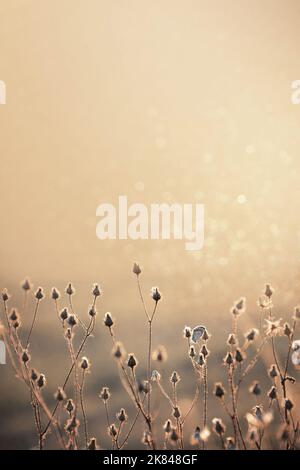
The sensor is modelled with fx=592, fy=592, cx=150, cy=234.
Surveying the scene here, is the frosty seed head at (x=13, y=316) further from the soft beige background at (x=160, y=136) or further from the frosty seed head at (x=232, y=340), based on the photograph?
the frosty seed head at (x=232, y=340)

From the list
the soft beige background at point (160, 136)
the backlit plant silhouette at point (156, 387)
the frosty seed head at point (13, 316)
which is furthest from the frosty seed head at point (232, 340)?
the frosty seed head at point (13, 316)

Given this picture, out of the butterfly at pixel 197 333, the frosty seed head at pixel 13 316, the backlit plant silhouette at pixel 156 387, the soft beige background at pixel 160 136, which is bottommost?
the backlit plant silhouette at pixel 156 387

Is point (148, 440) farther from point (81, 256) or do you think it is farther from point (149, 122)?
point (149, 122)

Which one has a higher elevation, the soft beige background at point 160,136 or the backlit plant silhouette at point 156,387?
the soft beige background at point 160,136

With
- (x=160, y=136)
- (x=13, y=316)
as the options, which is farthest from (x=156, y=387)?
(x=160, y=136)

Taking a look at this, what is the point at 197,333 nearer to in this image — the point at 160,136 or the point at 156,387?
the point at 156,387

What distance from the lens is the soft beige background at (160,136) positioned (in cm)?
202

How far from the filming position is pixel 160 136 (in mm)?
2053

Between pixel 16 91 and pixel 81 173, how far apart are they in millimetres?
352

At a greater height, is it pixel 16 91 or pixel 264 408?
pixel 16 91

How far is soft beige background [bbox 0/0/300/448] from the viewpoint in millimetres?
2018

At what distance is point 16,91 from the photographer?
6.61 feet

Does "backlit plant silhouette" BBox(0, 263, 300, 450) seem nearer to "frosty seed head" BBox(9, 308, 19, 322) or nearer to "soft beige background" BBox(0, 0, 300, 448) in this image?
"frosty seed head" BBox(9, 308, 19, 322)
